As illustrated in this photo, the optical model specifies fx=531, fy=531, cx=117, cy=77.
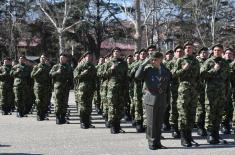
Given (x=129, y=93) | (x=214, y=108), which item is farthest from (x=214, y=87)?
(x=129, y=93)

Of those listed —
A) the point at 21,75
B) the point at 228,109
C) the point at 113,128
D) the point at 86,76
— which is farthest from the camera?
the point at 21,75

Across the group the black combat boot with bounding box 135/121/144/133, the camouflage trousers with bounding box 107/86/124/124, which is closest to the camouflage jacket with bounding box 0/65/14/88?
the camouflage trousers with bounding box 107/86/124/124

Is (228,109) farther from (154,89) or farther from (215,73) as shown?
(154,89)

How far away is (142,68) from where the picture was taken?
34.9 ft

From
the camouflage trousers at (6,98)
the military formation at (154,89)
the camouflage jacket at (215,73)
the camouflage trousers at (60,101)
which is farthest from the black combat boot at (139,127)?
the camouflage trousers at (6,98)

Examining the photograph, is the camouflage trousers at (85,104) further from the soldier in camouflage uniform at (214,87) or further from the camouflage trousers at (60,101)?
the soldier in camouflage uniform at (214,87)

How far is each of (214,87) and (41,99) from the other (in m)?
7.40

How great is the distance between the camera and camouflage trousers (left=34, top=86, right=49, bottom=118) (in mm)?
17016

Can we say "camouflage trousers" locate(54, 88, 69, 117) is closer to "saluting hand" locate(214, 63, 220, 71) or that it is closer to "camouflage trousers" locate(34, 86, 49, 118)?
"camouflage trousers" locate(34, 86, 49, 118)

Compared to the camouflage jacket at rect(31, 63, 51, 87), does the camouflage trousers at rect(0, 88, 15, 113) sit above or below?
below

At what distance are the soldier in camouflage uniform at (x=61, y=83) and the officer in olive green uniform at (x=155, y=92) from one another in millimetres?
5415

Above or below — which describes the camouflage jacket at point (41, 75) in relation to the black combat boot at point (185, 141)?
above

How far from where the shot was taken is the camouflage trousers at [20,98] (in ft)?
59.8

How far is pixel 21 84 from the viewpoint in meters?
18.2
